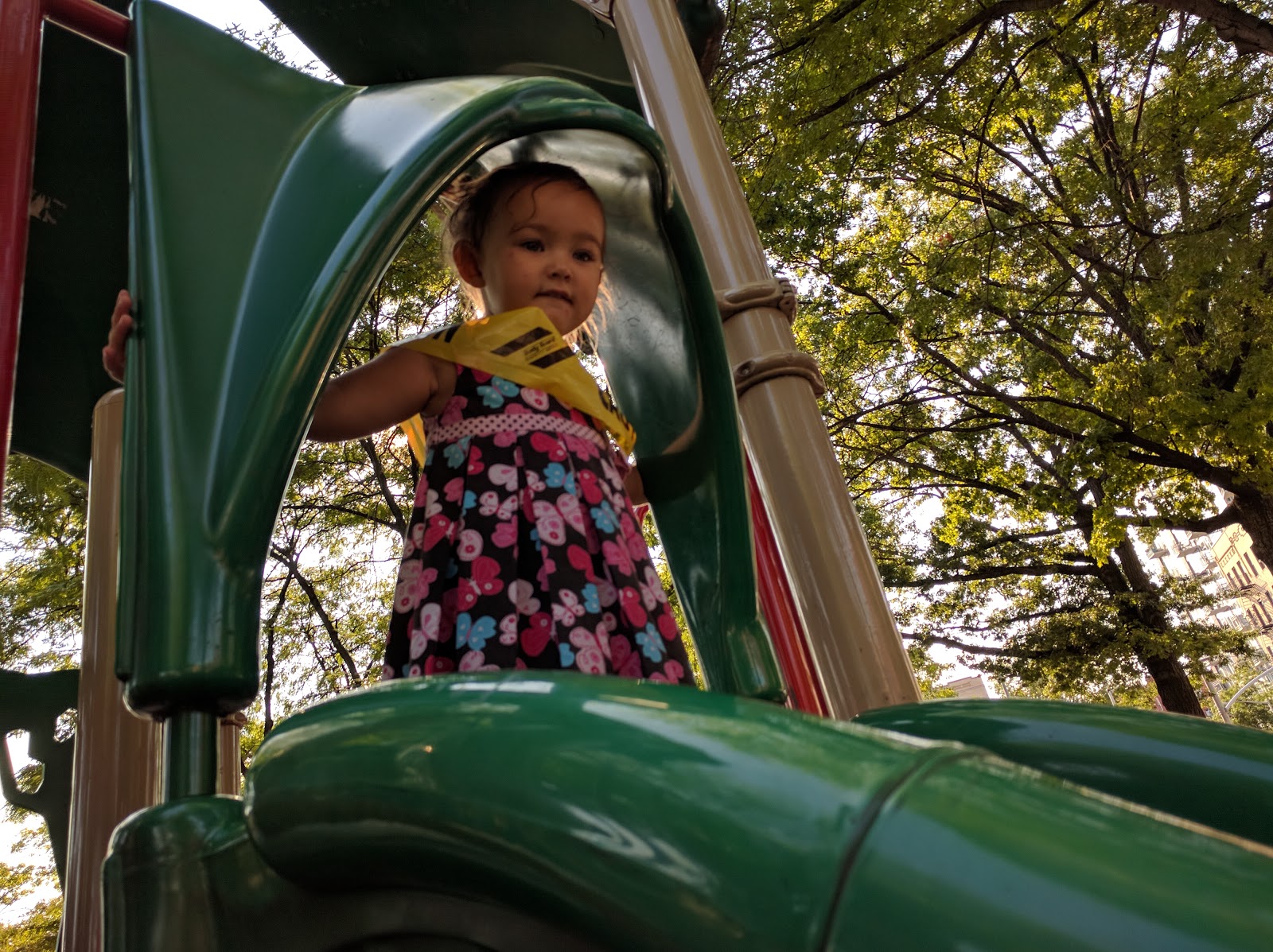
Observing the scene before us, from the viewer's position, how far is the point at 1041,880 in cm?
29

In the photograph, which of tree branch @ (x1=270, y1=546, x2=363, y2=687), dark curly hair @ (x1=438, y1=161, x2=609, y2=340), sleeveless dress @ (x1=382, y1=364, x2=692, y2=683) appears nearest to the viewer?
sleeveless dress @ (x1=382, y1=364, x2=692, y2=683)

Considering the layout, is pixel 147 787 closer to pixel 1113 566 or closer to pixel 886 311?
pixel 886 311

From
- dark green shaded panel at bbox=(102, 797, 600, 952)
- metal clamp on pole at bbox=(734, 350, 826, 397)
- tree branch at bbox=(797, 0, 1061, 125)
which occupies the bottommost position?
dark green shaded panel at bbox=(102, 797, 600, 952)

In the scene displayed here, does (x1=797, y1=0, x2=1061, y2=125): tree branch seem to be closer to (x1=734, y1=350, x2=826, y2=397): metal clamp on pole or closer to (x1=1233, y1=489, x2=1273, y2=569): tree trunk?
(x1=734, y1=350, x2=826, y2=397): metal clamp on pole

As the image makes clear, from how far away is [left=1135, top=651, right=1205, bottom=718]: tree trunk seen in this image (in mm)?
9312

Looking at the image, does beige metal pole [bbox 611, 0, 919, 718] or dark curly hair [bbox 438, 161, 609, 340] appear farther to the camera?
beige metal pole [bbox 611, 0, 919, 718]

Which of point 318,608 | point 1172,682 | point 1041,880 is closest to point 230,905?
point 1041,880

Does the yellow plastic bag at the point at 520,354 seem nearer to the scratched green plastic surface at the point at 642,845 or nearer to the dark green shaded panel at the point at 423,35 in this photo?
the dark green shaded panel at the point at 423,35

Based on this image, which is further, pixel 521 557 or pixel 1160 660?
pixel 1160 660

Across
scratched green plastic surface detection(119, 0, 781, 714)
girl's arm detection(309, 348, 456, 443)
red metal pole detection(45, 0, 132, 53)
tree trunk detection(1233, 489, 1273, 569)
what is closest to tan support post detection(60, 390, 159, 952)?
girl's arm detection(309, 348, 456, 443)

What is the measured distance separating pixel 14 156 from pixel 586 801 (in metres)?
0.66

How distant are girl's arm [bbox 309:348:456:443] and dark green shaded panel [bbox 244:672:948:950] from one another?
2.00ft

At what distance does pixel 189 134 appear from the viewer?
0.69 meters

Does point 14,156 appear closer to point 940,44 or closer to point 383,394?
point 383,394
